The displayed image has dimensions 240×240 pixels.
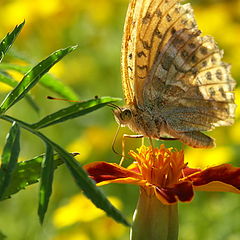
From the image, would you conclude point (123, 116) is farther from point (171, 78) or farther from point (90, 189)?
point (90, 189)

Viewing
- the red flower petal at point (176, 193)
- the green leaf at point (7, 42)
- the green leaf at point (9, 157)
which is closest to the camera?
the green leaf at point (9, 157)

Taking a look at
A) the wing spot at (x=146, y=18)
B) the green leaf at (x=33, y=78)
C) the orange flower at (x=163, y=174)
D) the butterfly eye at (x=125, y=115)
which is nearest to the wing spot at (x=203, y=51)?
the wing spot at (x=146, y=18)

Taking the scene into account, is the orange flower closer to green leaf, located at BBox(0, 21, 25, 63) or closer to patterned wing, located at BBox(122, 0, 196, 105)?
patterned wing, located at BBox(122, 0, 196, 105)

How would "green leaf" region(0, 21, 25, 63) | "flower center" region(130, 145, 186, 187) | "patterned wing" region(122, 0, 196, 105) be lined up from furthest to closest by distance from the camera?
"patterned wing" region(122, 0, 196, 105)
"flower center" region(130, 145, 186, 187)
"green leaf" region(0, 21, 25, 63)

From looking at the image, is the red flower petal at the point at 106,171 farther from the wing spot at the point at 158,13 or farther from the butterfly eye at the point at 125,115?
the wing spot at the point at 158,13

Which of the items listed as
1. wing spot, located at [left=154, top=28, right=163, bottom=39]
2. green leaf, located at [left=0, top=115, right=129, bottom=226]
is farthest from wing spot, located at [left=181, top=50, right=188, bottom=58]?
green leaf, located at [left=0, top=115, right=129, bottom=226]

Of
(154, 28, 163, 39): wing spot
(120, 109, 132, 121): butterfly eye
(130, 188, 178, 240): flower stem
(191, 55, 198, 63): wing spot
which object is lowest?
(130, 188, 178, 240): flower stem
